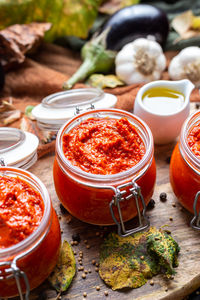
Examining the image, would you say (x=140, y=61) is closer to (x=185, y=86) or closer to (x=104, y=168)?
(x=185, y=86)

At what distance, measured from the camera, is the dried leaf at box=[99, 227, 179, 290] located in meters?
1.98

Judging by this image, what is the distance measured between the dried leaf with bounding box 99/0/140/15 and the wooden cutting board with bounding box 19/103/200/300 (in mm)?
2157

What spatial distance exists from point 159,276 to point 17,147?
1196mm

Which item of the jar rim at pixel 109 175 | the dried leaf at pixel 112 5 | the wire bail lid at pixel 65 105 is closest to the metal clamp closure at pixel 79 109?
the wire bail lid at pixel 65 105

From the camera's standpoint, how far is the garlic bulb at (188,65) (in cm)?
313

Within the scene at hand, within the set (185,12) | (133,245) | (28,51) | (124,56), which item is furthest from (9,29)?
(133,245)

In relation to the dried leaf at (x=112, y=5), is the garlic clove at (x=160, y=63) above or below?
below

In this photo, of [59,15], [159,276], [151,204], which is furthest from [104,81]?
[159,276]

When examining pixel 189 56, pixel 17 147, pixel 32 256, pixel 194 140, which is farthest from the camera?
pixel 189 56

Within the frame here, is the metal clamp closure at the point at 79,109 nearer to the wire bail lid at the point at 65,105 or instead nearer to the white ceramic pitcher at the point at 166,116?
the wire bail lid at the point at 65,105

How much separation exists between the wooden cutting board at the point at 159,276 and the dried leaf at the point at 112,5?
2157 mm

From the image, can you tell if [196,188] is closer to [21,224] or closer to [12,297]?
[21,224]

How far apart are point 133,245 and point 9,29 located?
246 cm

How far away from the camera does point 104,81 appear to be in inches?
Result: 131
